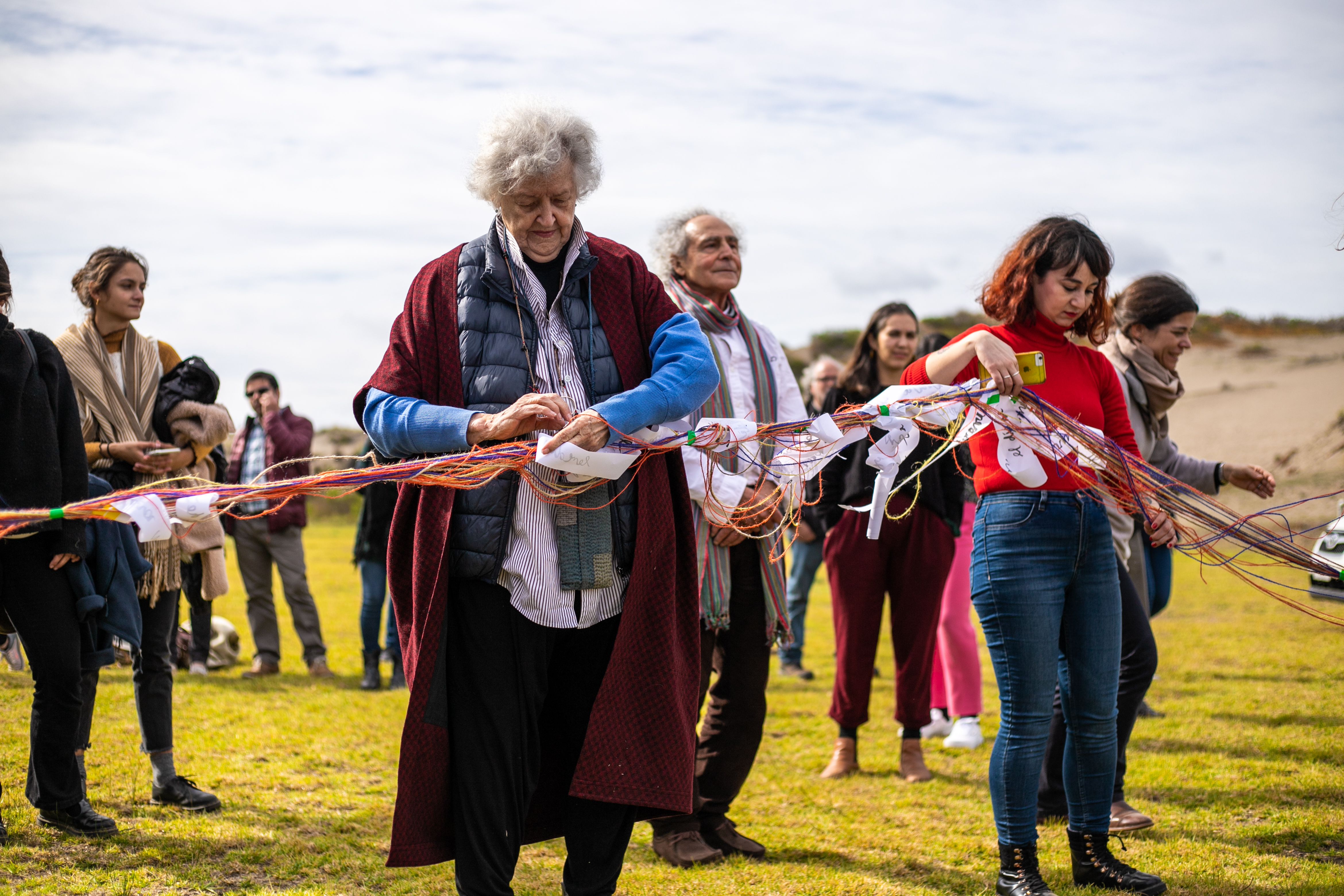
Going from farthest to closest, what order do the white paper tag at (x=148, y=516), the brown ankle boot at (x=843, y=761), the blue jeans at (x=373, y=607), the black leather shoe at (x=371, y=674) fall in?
the blue jeans at (x=373, y=607) < the black leather shoe at (x=371, y=674) < the brown ankle boot at (x=843, y=761) < the white paper tag at (x=148, y=516)

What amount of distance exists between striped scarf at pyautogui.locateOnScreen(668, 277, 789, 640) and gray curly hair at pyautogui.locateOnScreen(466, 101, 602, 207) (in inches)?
30.5

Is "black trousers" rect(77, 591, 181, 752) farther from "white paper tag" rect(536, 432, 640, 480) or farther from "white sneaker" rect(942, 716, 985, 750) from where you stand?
"white sneaker" rect(942, 716, 985, 750)

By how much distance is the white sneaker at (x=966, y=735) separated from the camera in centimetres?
561

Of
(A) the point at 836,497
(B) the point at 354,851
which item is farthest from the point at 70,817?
(A) the point at 836,497

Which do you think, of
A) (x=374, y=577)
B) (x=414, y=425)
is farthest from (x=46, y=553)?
(x=374, y=577)

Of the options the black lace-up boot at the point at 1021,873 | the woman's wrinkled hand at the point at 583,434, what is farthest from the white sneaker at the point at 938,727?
the woman's wrinkled hand at the point at 583,434

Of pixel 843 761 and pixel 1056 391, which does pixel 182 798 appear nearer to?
pixel 843 761

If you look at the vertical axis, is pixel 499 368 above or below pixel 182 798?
above

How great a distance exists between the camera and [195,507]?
8.53ft

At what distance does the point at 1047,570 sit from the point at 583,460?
1.56 m

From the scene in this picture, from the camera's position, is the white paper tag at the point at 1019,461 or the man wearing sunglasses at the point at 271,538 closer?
the white paper tag at the point at 1019,461

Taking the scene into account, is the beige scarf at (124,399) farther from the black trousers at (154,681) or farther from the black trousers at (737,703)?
the black trousers at (737,703)

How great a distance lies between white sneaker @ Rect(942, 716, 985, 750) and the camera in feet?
18.4

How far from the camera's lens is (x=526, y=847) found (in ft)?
13.2
